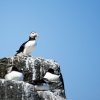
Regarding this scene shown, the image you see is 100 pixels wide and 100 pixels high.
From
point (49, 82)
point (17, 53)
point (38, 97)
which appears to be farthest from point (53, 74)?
point (38, 97)

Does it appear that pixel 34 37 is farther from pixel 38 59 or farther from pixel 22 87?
pixel 22 87

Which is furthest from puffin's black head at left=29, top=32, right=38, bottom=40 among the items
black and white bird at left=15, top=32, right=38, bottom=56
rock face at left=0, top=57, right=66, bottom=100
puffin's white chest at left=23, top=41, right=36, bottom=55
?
rock face at left=0, top=57, right=66, bottom=100

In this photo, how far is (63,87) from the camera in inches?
968

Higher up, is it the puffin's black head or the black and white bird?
the puffin's black head

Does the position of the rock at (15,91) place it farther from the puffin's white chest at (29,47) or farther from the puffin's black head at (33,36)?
the puffin's black head at (33,36)

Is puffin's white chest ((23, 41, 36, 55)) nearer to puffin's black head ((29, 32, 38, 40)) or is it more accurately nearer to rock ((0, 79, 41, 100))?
puffin's black head ((29, 32, 38, 40))

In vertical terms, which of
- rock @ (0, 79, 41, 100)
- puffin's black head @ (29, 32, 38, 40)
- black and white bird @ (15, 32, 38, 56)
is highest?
puffin's black head @ (29, 32, 38, 40)

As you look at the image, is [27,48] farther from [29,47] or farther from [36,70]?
[36,70]

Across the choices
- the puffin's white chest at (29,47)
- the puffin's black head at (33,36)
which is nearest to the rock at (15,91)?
the puffin's white chest at (29,47)

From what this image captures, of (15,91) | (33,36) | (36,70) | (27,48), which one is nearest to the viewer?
(15,91)

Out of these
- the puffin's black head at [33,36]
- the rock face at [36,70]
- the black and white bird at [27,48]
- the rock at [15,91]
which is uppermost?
the puffin's black head at [33,36]

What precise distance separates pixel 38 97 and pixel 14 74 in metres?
2.03

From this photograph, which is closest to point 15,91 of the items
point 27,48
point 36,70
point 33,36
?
point 36,70

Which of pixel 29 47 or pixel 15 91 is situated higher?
pixel 29 47
